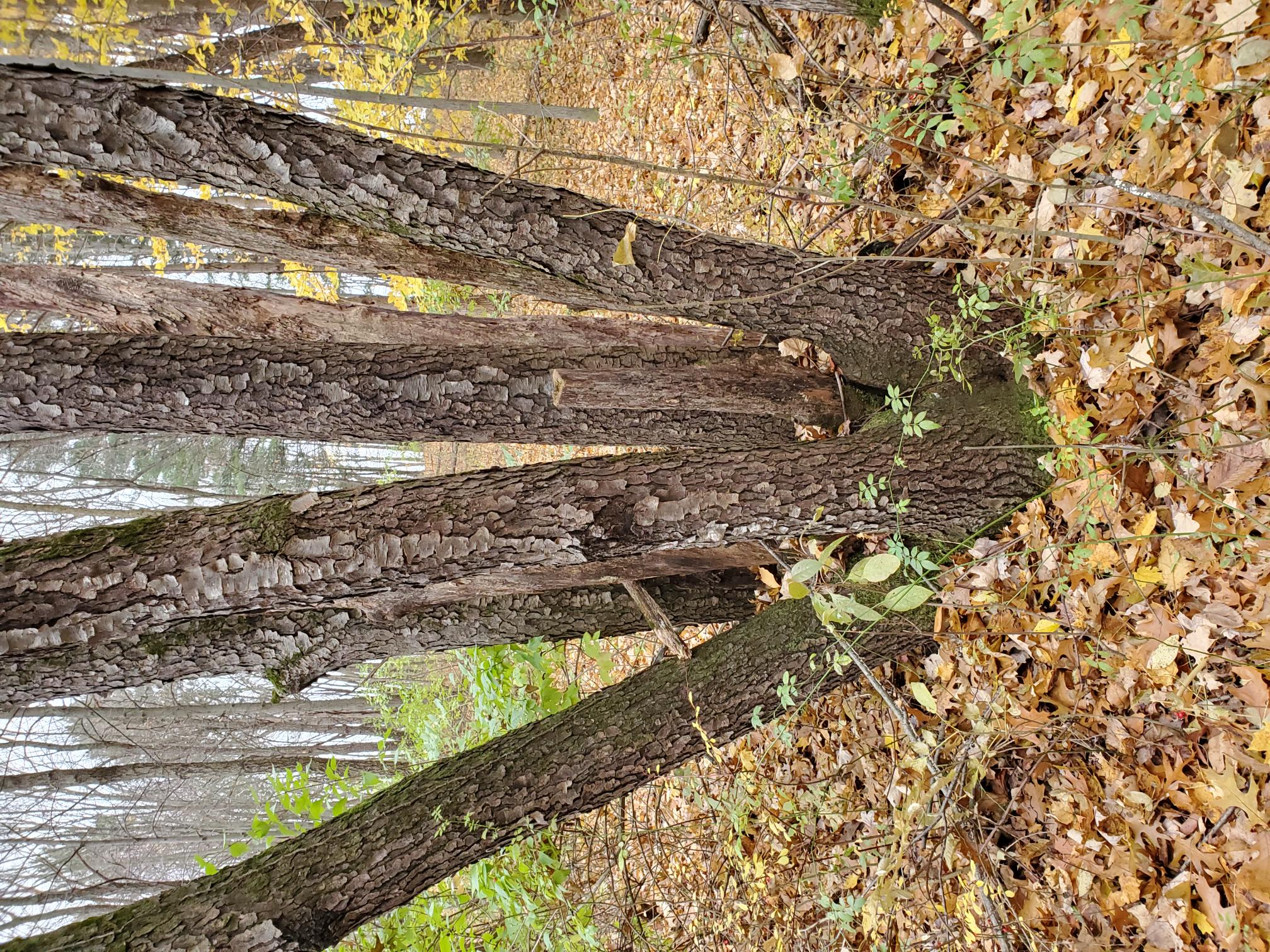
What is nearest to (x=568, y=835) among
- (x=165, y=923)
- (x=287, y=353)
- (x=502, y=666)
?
(x=502, y=666)

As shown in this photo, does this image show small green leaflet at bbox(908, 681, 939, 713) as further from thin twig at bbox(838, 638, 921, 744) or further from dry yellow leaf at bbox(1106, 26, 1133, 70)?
dry yellow leaf at bbox(1106, 26, 1133, 70)

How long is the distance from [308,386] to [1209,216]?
8.57ft

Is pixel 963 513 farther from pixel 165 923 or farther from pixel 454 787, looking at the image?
pixel 165 923

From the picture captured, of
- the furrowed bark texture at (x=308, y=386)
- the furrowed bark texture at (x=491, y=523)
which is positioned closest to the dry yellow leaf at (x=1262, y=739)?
the furrowed bark texture at (x=491, y=523)

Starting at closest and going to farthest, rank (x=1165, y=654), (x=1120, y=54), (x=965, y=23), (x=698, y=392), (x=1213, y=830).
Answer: (x=1213, y=830) < (x=1165, y=654) < (x=1120, y=54) < (x=965, y=23) < (x=698, y=392)

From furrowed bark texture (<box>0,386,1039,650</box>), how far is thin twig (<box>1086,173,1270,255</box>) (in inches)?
30.0

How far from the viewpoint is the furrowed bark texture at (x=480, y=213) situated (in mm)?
2215

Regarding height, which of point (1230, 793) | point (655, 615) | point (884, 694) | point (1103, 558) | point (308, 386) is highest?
point (1103, 558)

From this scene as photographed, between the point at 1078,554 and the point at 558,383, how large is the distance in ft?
5.52

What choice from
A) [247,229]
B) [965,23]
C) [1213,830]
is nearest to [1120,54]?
[965,23]

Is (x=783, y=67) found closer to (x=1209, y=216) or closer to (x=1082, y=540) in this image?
(x=1209, y=216)

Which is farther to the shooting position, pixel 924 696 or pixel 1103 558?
pixel 924 696

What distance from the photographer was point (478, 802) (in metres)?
2.83

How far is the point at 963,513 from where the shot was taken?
2.67 metres
